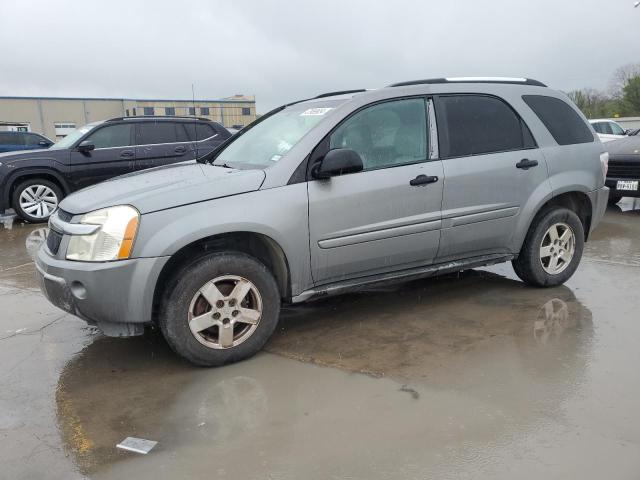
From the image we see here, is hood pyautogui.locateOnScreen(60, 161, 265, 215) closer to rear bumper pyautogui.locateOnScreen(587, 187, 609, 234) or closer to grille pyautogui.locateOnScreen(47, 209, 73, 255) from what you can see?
grille pyautogui.locateOnScreen(47, 209, 73, 255)

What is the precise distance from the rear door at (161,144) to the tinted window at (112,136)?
18 cm

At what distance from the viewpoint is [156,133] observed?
9.90 meters

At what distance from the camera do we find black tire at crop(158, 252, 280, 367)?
339 centimetres

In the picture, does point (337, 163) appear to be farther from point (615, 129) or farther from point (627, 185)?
point (615, 129)

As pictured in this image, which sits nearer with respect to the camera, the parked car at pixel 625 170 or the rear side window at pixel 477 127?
the rear side window at pixel 477 127

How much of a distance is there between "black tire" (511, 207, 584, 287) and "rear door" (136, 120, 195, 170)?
21.6 feet

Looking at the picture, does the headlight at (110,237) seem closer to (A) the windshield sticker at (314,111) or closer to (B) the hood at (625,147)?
(A) the windshield sticker at (314,111)

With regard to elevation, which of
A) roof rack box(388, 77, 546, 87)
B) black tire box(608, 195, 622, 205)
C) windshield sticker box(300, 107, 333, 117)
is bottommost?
black tire box(608, 195, 622, 205)

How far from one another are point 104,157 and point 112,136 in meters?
0.44

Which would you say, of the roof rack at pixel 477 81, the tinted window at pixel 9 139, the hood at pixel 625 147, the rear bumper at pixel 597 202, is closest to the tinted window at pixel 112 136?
the roof rack at pixel 477 81

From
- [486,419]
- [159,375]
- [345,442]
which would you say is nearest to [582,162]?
[486,419]

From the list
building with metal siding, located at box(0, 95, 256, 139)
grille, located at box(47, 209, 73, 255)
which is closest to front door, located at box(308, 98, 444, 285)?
grille, located at box(47, 209, 73, 255)

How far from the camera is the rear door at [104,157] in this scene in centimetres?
938

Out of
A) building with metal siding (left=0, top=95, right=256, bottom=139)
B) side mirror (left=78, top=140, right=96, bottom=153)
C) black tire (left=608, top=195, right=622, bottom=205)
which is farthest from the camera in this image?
building with metal siding (left=0, top=95, right=256, bottom=139)
